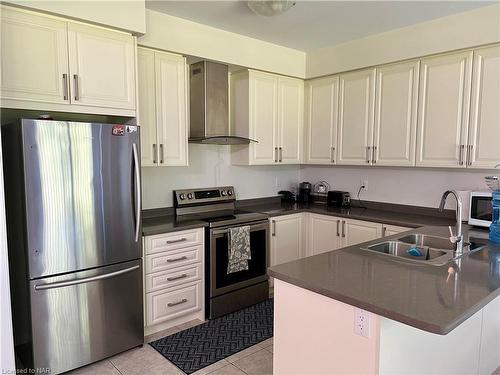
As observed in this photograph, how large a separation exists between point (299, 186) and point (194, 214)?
5.24ft

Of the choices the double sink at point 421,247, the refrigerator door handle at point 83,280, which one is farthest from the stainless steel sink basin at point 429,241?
the refrigerator door handle at point 83,280

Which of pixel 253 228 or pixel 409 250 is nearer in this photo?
pixel 409 250

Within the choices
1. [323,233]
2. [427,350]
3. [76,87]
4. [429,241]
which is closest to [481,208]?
[429,241]

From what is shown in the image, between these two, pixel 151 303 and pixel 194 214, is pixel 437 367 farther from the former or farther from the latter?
pixel 194 214

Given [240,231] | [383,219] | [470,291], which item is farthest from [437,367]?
[240,231]

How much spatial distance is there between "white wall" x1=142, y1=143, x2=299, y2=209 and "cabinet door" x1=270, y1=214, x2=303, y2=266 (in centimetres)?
58

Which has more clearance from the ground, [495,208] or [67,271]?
[495,208]

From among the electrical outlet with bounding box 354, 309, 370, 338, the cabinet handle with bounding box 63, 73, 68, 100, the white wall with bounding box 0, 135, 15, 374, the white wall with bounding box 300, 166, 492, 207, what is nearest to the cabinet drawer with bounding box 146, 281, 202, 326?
the white wall with bounding box 0, 135, 15, 374

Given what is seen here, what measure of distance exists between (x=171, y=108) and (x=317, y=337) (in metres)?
2.19

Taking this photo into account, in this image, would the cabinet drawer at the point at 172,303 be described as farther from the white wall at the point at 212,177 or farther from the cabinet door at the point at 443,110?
the cabinet door at the point at 443,110

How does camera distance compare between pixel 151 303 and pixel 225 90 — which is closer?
pixel 151 303

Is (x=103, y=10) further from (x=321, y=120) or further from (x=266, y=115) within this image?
(x=321, y=120)

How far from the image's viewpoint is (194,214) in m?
3.53

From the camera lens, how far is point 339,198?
13.4 feet
